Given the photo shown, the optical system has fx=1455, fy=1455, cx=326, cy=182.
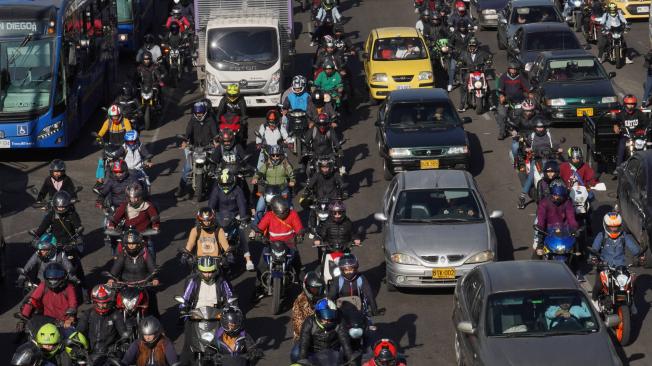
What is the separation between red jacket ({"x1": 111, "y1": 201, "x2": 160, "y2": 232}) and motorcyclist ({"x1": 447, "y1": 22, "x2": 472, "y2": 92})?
15.6 m

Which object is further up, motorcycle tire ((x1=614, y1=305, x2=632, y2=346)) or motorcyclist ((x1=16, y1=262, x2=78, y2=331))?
motorcyclist ((x1=16, y1=262, x2=78, y2=331))

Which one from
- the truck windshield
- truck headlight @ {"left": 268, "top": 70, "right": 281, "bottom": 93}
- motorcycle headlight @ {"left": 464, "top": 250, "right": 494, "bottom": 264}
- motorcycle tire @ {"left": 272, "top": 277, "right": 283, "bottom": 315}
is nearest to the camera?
motorcycle tire @ {"left": 272, "top": 277, "right": 283, "bottom": 315}

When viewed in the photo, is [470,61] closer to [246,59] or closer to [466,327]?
[246,59]

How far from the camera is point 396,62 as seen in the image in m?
34.3

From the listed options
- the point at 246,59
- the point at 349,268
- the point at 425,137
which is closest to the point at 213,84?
the point at 246,59

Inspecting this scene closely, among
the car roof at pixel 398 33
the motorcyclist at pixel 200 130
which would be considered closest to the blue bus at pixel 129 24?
the car roof at pixel 398 33

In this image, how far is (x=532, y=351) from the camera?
16.1 meters

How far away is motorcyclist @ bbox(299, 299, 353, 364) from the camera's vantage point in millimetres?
15945

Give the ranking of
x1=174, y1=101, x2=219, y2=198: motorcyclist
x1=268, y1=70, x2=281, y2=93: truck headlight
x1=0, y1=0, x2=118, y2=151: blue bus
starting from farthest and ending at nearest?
x1=268, y1=70, x2=281, y2=93: truck headlight < x1=0, y1=0, x2=118, y2=151: blue bus < x1=174, y1=101, x2=219, y2=198: motorcyclist

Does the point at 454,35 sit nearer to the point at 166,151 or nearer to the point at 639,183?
the point at 166,151

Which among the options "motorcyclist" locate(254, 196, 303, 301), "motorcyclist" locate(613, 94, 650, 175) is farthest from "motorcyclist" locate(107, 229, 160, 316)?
"motorcyclist" locate(613, 94, 650, 175)

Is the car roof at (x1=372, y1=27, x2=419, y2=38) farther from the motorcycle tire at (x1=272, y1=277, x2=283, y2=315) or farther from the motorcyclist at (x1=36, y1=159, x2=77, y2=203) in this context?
the motorcycle tire at (x1=272, y1=277, x2=283, y2=315)

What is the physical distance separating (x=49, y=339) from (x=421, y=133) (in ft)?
44.3

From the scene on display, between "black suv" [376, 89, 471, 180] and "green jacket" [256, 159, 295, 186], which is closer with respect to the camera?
"green jacket" [256, 159, 295, 186]
